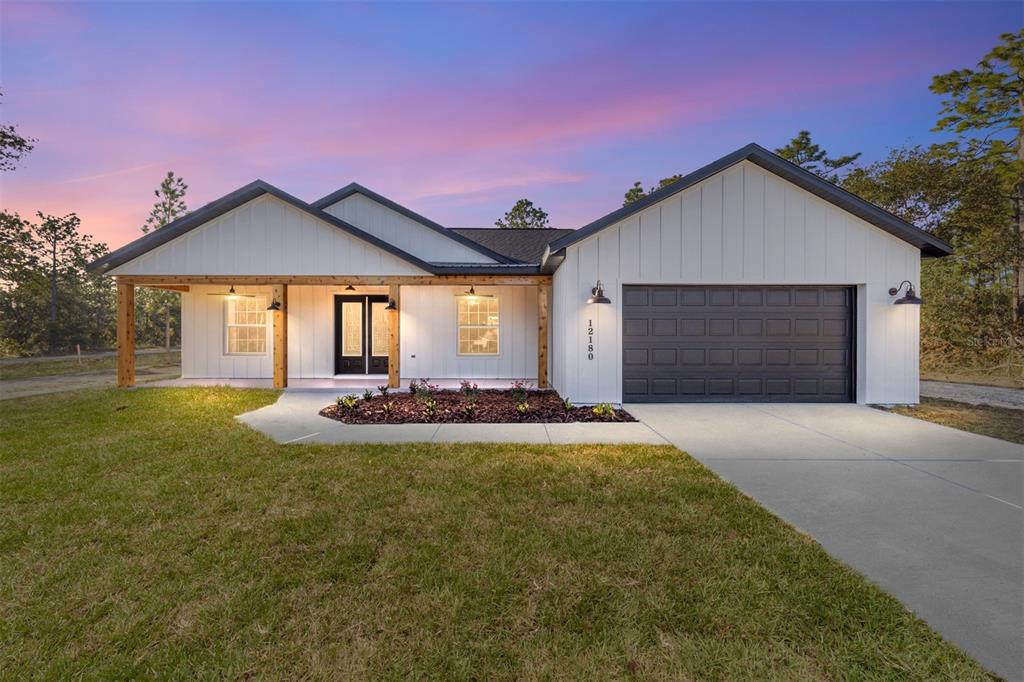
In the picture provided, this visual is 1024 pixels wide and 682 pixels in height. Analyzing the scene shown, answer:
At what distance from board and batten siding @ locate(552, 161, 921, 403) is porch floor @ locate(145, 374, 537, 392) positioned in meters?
3.19

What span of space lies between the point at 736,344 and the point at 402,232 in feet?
30.8

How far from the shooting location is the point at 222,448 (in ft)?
17.1

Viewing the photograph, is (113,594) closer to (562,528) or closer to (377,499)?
(377,499)

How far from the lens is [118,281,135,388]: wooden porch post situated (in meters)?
9.88

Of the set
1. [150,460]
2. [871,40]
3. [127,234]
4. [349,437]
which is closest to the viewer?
[150,460]

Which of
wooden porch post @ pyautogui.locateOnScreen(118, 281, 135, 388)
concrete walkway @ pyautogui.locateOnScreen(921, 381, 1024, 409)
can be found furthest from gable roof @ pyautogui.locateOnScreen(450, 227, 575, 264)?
concrete walkway @ pyautogui.locateOnScreen(921, 381, 1024, 409)

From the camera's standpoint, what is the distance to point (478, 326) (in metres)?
11.6

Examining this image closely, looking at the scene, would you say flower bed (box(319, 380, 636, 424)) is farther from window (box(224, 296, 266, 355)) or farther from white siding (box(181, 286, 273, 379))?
white siding (box(181, 286, 273, 379))

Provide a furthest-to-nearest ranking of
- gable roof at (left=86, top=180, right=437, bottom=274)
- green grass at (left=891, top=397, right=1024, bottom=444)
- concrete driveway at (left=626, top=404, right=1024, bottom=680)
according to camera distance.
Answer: gable roof at (left=86, top=180, right=437, bottom=274) → green grass at (left=891, top=397, right=1024, bottom=444) → concrete driveway at (left=626, top=404, right=1024, bottom=680)

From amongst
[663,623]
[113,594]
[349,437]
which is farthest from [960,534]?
[349,437]

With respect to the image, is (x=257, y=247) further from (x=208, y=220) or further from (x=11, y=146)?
(x=11, y=146)

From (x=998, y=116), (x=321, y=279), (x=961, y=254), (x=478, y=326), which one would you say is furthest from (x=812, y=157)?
(x=321, y=279)

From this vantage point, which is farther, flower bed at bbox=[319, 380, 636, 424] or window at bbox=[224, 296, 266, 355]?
window at bbox=[224, 296, 266, 355]

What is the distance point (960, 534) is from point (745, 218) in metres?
6.59
